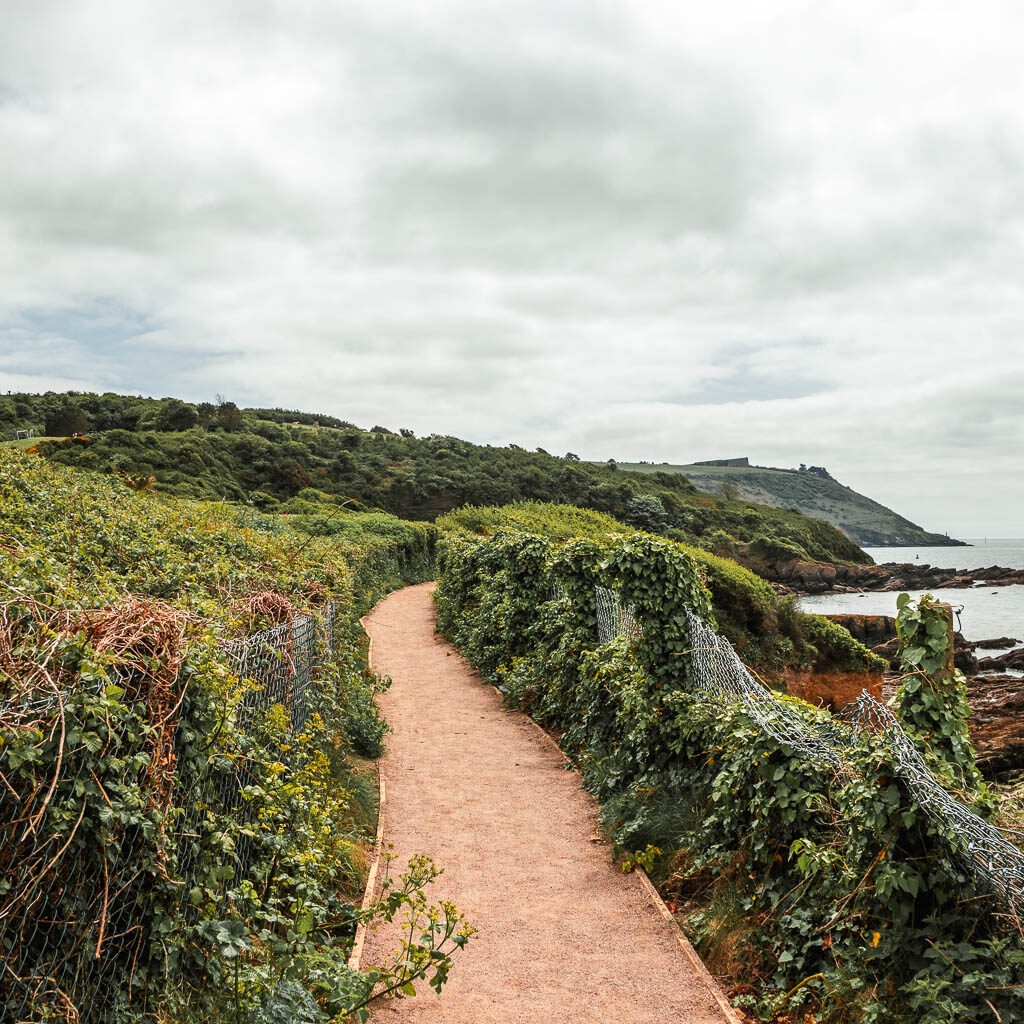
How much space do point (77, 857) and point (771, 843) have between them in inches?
147

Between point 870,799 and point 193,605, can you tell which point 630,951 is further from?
point 193,605

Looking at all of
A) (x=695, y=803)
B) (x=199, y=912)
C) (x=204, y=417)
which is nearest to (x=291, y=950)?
(x=199, y=912)

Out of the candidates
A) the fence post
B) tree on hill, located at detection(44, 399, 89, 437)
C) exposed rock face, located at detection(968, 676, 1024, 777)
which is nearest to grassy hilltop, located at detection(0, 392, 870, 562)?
tree on hill, located at detection(44, 399, 89, 437)

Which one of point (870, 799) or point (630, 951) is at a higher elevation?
point (870, 799)

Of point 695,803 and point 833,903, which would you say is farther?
point 695,803

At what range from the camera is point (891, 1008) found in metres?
3.33

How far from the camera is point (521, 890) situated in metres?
5.69

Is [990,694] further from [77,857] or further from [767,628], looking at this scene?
[77,857]

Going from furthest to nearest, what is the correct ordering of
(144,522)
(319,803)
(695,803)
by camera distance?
(144,522), (695,803), (319,803)

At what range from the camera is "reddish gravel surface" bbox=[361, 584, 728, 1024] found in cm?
421

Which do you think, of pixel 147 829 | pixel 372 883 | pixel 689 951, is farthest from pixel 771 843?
pixel 147 829

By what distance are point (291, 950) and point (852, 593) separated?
212 ft

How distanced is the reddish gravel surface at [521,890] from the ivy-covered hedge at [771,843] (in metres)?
0.33

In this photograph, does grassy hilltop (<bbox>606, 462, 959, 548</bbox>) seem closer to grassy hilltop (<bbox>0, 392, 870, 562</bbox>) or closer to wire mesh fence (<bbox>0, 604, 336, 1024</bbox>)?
grassy hilltop (<bbox>0, 392, 870, 562</bbox>)
